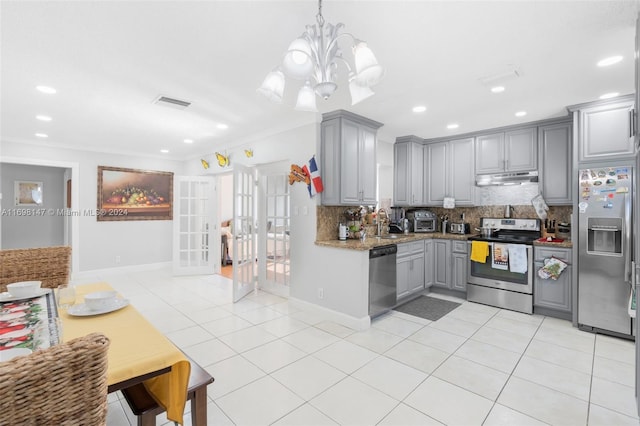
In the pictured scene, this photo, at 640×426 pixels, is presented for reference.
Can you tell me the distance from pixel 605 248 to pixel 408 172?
2.60 metres

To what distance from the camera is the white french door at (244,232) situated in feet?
14.3

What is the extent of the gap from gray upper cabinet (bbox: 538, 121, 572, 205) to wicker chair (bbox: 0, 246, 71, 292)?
17.1ft

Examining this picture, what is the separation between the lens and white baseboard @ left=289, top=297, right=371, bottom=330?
11.0 feet

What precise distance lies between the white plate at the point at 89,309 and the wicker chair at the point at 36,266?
100cm

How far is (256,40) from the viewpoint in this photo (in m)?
2.18

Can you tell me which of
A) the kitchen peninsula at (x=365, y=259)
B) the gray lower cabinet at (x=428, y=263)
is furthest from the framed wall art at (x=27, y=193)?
the gray lower cabinet at (x=428, y=263)

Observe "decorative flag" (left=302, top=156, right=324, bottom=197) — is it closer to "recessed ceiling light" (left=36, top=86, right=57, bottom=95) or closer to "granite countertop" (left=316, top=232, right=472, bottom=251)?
"granite countertop" (left=316, top=232, right=472, bottom=251)

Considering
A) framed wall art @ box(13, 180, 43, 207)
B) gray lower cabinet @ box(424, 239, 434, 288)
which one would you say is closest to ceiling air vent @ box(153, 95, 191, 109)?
gray lower cabinet @ box(424, 239, 434, 288)

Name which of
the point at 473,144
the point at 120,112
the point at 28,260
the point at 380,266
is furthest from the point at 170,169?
the point at 473,144

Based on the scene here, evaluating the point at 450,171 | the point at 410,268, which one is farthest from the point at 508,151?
the point at 410,268

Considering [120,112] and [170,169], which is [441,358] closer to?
[120,112]

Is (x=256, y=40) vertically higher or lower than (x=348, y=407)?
higher

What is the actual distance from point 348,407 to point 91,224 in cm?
594

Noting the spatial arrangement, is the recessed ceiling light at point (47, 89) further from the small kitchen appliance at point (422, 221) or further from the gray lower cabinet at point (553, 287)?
the gray lower cabinet at point (553, 287)
